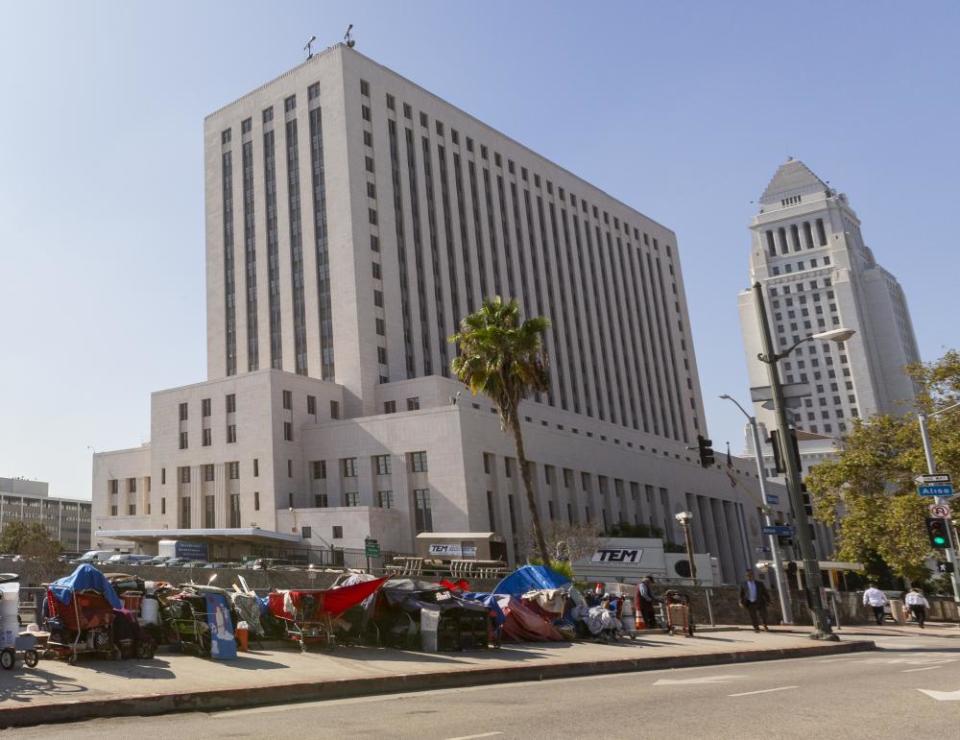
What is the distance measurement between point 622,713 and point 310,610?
9173 millimetres

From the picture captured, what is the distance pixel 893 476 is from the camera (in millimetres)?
39969

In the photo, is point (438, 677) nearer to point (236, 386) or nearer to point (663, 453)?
point (236, 386)

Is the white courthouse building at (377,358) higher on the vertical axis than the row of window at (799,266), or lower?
lower

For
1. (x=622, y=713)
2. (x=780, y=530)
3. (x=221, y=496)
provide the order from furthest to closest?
(x=221, y=496) → (x=780, y=530) → (x=622, y=713)

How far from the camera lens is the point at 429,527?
205 feet

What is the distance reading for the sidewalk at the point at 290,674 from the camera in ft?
34.9

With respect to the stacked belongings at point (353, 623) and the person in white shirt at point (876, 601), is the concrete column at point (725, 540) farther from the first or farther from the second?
the stacked belongings at point (353, 623)

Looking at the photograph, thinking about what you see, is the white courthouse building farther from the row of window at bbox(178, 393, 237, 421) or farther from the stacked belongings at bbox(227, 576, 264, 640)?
the stacked belongings at bbox(227, 576, 264, 640)

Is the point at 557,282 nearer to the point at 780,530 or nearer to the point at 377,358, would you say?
the point at 377,358

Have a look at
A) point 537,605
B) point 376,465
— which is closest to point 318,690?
point 537,605

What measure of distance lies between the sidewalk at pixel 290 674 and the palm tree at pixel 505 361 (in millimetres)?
21143

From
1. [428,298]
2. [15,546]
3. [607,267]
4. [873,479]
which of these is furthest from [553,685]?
[607,267]

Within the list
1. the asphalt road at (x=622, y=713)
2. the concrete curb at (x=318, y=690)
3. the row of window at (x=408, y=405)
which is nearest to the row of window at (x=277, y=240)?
the row of window at (x=408, y=405)

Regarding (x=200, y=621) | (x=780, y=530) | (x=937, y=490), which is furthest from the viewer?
(x=780, y=530)
